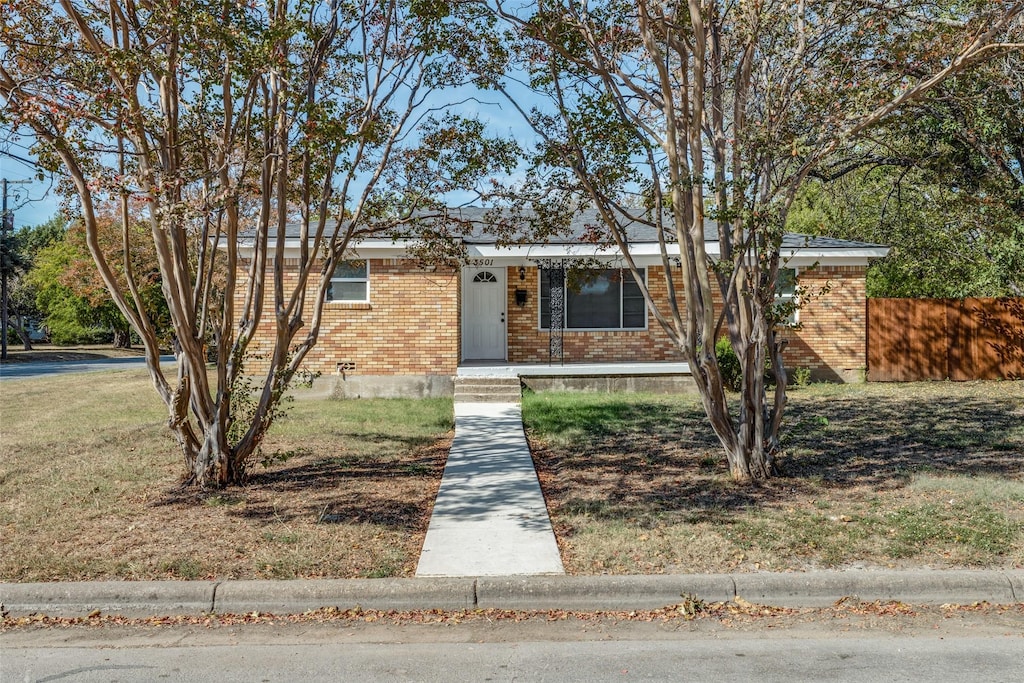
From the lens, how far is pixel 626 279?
17.0 m

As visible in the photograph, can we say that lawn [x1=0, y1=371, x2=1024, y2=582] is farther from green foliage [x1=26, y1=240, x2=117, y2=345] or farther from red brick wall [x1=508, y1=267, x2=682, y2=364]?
green foliage [x1=26, y1=240, x2=117, y2=345]

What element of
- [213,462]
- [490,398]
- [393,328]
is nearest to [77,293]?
[393,328]

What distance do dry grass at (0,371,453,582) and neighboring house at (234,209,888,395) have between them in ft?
12.1

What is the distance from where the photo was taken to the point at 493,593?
484 centimetres

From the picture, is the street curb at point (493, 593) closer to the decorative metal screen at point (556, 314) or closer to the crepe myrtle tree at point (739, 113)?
the crepe myrtle tree at point (739, 113)

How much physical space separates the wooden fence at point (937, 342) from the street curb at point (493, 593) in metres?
12.5

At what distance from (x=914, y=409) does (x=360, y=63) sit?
32.4ft

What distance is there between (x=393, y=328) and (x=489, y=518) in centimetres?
935

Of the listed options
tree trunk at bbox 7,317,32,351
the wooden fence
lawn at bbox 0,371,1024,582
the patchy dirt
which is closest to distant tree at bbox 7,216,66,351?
tree trunk at bbox 7,317,32,351

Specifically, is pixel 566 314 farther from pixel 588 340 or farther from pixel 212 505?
pixel 212 505

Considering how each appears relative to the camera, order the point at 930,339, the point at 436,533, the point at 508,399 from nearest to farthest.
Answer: the point at 436,533, the point at 508,399, the point at 930,339

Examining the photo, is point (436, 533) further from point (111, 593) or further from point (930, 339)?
point (930, 339)

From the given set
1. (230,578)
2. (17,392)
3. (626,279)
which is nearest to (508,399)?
(626,279)

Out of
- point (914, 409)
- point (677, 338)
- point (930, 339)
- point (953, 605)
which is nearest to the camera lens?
point (953, 605)
